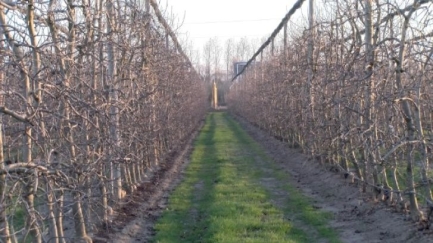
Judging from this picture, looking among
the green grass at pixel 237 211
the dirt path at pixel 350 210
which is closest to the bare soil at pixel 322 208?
the dirt path at pixel 350 210

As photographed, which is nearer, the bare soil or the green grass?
the bare soil

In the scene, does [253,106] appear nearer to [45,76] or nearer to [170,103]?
[170,103]

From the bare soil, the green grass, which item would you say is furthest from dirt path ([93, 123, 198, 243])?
the green grass

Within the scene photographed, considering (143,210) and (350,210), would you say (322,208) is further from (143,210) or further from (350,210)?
(143,210)

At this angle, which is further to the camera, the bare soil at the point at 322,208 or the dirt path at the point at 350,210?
the bare soil at the point at 322,208

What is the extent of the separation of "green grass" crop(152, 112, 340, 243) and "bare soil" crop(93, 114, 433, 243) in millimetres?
245

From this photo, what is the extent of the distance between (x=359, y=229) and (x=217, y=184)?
17.7 feet

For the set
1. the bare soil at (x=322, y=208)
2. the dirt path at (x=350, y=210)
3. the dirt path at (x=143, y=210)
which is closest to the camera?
the dirt path at (x=350, y=210)

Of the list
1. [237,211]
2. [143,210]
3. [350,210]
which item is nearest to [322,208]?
[350,210]

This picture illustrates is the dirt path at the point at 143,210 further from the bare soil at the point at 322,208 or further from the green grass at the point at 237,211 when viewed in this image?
Answer: the green grass at the point at 237,211

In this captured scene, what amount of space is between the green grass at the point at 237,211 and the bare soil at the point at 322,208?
0.24 metres

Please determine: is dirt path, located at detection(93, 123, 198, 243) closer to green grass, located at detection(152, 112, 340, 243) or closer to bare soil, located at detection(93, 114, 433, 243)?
bare soil, located at detection(93, 114, 433, 243)

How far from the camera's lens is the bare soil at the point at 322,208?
881 centimetres

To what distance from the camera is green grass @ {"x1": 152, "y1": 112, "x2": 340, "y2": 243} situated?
30.4ft
